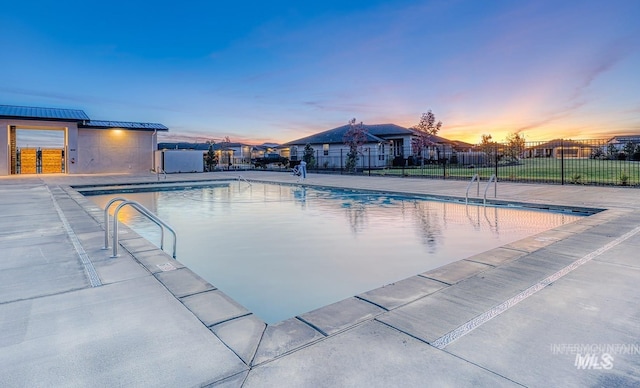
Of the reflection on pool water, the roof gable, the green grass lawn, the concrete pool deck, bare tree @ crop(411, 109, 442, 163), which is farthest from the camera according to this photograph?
bare tree @ crop(411, 109, 442, 163)

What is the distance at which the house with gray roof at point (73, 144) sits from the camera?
67.6 ft

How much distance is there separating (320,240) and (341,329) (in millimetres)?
3860

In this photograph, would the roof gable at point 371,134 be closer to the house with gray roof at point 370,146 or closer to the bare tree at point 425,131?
the house with gray roof at point 370,146

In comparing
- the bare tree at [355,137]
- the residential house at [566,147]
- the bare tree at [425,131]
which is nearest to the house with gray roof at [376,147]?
the bare tree at [425,131]

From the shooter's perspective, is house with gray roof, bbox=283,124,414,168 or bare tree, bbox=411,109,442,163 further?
bare tree, bbox=411,109,442,163

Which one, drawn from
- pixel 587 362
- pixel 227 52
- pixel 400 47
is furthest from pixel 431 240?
pixel 227 52

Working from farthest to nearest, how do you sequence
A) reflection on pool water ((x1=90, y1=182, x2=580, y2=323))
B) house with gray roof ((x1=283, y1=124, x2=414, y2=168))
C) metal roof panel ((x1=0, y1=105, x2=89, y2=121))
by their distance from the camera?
house with gray roof ((x1=283, y1=124, x2=414, y2=168))
metal roof panel ((x1=0, y1=105, x2=89, y2=121))
reflection on pool water ((x1=90, y1=182, x2=580, y2=323))

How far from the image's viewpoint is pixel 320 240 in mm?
6035
